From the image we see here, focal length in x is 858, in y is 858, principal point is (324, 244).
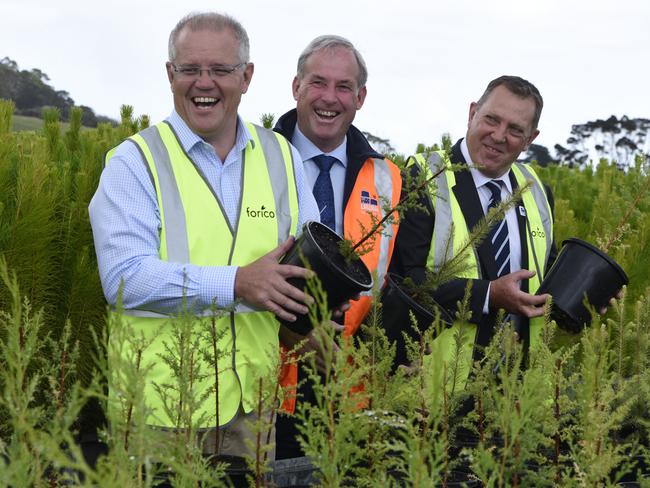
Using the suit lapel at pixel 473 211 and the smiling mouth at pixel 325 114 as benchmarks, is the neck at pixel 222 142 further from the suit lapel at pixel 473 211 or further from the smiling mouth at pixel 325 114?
the suit lapel at pixel 473 211

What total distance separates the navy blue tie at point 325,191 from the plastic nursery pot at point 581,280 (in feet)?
3.06

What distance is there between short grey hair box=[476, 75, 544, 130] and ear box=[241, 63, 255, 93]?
126 centimetres

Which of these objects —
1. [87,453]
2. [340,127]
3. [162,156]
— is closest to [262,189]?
[162,156]

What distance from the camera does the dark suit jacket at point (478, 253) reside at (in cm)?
343

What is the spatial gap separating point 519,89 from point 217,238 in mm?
1764

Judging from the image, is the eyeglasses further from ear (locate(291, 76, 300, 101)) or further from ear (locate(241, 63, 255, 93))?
ear (locate(291, 76, 300, 101))

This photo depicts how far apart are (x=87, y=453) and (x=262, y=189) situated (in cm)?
140

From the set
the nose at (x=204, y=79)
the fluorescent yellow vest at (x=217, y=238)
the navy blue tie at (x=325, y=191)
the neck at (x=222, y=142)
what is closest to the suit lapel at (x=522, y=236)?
the navy blue tie at (x=325, y=191)

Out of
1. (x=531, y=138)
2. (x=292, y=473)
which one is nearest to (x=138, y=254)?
(x=292, y=473)

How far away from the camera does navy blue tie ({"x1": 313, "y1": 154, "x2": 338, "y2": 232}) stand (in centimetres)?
351

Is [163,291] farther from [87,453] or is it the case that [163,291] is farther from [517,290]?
[517,290]

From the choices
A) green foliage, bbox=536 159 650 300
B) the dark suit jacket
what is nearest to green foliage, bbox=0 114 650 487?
green foliage, bbox=536 159 650 300

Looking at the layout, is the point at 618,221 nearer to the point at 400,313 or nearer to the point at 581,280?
the point at 581,280

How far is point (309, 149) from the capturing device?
3.62m
